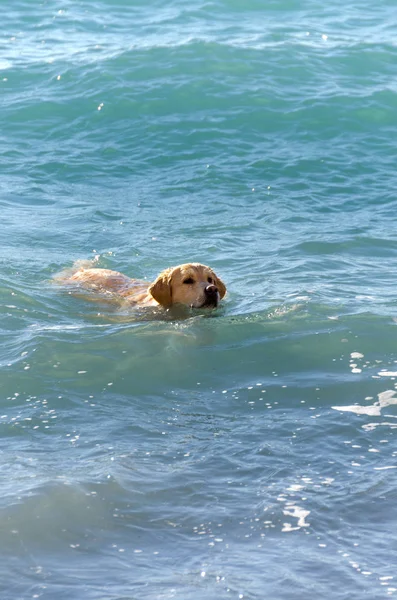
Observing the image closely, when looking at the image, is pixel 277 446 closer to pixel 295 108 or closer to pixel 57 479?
pixel 57 479

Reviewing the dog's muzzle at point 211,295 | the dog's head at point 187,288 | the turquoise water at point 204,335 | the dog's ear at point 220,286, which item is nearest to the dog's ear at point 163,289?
the dog's head at point 187,288

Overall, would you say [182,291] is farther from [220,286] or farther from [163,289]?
[220,286]

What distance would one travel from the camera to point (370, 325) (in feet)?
25.1

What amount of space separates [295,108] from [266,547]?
12.8 meters

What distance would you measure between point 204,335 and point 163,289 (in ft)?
2.42

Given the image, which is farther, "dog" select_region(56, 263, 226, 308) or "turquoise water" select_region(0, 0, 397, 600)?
"dog" select_region(56, 263, 226, 308)

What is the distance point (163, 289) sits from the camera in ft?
26.5

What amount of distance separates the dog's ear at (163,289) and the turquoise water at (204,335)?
0.71 ft

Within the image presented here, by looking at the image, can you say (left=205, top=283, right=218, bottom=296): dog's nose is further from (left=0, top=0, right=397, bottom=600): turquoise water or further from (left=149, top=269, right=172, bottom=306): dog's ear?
(left=149, top=269, right=172, bottom=306): dog's ear

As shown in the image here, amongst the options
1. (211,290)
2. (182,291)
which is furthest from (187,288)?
(211,290)

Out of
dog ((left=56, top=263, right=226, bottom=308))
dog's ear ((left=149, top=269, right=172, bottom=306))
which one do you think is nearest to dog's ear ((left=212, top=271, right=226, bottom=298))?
dog ((left=56, top=263, right=226, bottom=308))

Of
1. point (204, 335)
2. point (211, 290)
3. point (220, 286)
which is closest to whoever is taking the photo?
point (204, 335)

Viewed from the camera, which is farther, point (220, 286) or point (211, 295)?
point (220, 286)

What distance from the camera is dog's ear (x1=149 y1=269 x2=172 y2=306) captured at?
317 inches
